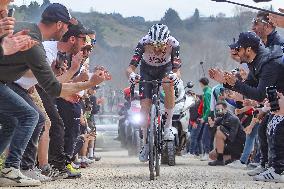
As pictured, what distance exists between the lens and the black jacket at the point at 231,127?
11789 millimetres

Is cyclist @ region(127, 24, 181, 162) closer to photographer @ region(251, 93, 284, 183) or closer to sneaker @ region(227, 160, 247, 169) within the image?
photographer @ region(251, 93, 284, 183)

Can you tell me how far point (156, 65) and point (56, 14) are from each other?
113 inches

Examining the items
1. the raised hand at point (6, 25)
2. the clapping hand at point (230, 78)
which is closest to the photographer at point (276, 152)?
the clapping hand at point (230, 78)

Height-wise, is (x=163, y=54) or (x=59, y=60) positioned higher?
(x=163, y=54)

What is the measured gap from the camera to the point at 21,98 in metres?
6.73

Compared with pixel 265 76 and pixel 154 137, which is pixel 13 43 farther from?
pixel 265 76

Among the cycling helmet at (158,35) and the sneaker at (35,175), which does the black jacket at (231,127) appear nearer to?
the cycling helmet at (158,35)

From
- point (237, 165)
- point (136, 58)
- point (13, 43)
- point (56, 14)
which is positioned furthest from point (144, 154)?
point (13, 43)

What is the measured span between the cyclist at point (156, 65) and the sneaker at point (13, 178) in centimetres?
239

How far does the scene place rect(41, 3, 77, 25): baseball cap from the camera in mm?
7258

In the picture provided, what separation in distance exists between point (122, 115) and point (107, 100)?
61.6 meters

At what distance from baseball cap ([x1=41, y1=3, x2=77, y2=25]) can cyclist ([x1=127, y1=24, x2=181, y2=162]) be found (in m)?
1.66

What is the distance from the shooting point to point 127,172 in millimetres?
9141

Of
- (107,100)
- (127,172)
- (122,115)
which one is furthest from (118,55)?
(127,172)
